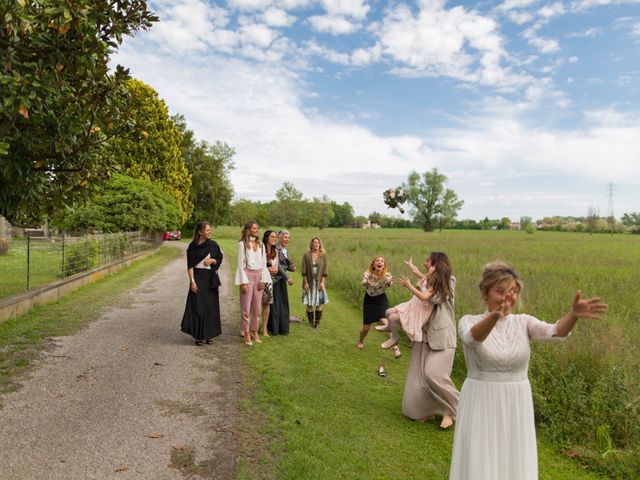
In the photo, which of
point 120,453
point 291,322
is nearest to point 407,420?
point 120,453

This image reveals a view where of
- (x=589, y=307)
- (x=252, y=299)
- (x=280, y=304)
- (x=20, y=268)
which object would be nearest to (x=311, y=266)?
(x=280, y=304)

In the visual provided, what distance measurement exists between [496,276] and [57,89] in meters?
6.01

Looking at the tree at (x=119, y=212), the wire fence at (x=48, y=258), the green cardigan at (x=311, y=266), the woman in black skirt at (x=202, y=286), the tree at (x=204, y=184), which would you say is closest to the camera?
the woman in black skirt at (x=202, y=286)

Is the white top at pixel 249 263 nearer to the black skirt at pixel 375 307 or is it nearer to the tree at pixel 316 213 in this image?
the black skirt at pixel 375 307

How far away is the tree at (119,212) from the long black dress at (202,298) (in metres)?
17.5

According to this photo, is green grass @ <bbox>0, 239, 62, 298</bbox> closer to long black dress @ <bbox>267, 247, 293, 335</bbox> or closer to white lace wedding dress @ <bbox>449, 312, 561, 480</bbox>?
long black dress @ <bbox>267, 247, 293, 335</bbox>

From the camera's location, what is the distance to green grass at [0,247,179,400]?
7.12 m

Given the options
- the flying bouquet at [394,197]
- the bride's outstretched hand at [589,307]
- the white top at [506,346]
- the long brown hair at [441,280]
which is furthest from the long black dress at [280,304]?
the bride's outstretched hand at [589,307]

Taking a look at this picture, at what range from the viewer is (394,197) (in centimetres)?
777

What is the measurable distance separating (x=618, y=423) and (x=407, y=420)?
225 cm

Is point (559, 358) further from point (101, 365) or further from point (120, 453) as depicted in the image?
point (101, 365)

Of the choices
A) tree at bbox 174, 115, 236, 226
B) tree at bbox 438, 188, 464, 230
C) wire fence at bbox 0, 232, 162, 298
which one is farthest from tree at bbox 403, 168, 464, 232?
wire fence at bbox 0, 232, 162, 298

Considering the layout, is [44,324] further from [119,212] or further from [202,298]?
[119,212]

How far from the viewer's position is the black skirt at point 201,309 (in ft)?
27.8
